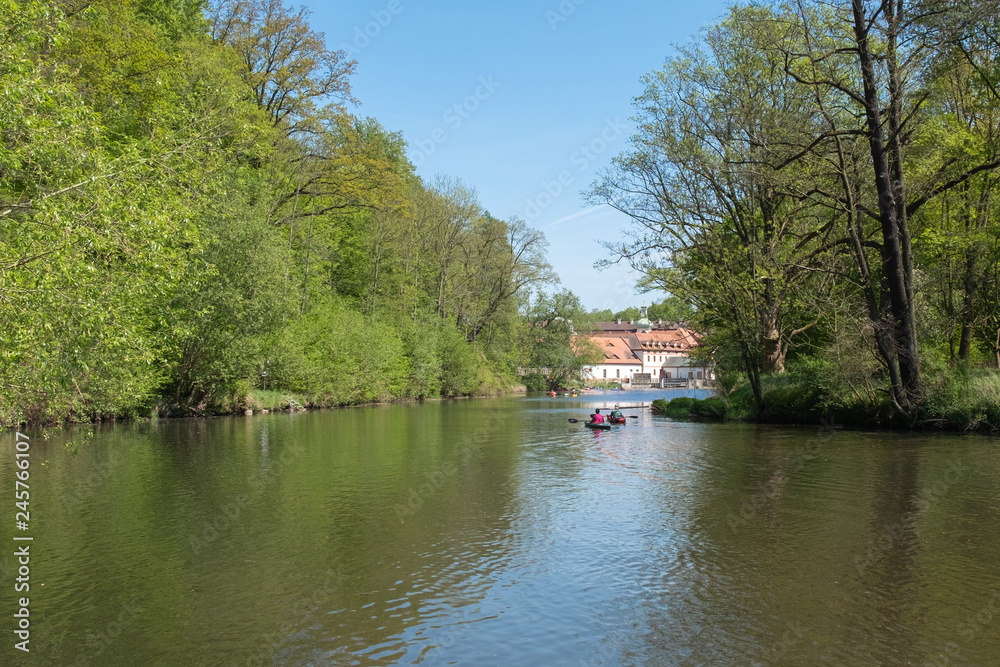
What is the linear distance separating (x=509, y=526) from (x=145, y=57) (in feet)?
91.3

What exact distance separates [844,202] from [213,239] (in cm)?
1965

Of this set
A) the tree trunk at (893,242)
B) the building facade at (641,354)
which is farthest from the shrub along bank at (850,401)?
the building facade at (641,354)

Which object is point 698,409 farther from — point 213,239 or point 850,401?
point 213,239

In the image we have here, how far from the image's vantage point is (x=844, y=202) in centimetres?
2311

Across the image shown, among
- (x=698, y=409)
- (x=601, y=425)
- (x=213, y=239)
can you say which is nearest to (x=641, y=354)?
(x=698, y=409)

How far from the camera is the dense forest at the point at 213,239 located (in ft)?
32.9

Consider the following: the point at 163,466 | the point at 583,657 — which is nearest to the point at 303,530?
the point at 583,657

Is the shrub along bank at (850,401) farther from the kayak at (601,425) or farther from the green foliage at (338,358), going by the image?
the green foliage at (338,358)

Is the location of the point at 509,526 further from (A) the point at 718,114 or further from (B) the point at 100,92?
(B) the point at 100,92

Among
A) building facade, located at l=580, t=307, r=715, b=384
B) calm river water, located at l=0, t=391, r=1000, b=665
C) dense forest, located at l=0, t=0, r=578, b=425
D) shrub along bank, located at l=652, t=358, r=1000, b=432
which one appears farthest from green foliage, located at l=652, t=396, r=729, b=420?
building facade, located at l=580, t=307, r=715, b=384

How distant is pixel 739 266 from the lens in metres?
27.8

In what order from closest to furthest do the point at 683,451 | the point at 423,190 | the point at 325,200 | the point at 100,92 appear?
1. the point at 683,451
2. the point at 100,92
3. the point at 325,200
4. the point at 423,190

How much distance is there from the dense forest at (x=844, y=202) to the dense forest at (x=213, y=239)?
1596cm

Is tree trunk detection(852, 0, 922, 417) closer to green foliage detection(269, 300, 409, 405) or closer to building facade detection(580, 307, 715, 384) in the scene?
green foliage detection(269, 300, 409, 405)
